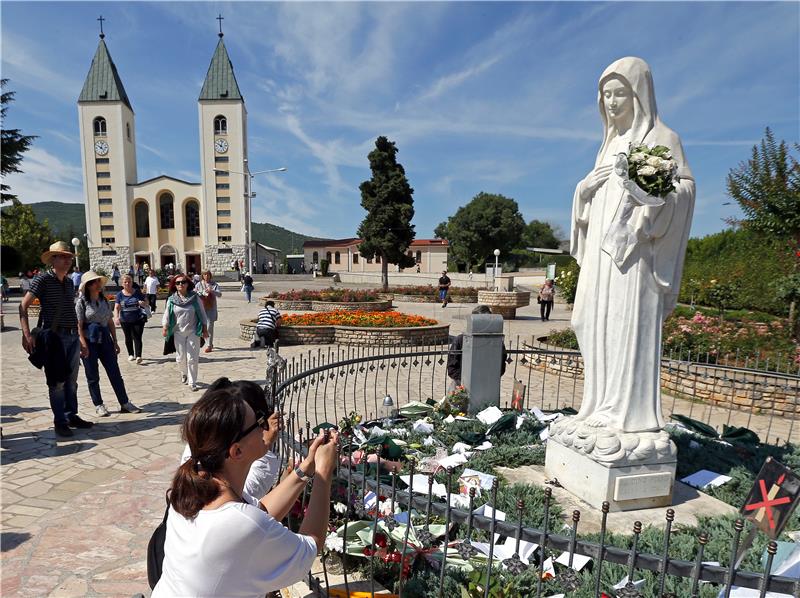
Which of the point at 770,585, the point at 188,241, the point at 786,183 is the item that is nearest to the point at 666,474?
the point at 770,585

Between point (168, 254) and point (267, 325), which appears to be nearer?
point (267, 325)

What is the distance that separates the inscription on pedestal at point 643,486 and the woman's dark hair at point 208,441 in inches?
109

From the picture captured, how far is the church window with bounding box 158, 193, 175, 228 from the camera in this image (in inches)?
1978

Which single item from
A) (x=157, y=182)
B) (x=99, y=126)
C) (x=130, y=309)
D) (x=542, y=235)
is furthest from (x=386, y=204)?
Answer: (x=542, y=235)

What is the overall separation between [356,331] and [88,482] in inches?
327

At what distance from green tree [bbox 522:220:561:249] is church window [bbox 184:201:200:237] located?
4995 cm

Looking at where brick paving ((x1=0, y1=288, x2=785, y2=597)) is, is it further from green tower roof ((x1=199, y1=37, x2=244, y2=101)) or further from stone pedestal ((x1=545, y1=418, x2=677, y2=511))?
green tower roof ((x1=199, y1=37, x2=244, y2=101))

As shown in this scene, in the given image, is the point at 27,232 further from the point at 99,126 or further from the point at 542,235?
the point at 542,235

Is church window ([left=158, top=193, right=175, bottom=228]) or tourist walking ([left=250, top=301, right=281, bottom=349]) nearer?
tourist walking ([left=250, top=301, right=281, bottom=349])

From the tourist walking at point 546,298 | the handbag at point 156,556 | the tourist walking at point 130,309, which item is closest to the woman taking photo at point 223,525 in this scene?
the handbag at point 156,556

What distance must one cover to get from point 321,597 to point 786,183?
543 inches

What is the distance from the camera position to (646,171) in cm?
283

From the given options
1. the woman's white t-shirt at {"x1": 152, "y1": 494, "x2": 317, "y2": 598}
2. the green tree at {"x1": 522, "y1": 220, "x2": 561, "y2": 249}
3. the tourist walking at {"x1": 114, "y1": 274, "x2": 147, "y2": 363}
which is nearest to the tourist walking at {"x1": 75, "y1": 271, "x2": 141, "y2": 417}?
the tourist walking at {"x1": 114, "y1": 274, "x2": 147, "y2": 363}

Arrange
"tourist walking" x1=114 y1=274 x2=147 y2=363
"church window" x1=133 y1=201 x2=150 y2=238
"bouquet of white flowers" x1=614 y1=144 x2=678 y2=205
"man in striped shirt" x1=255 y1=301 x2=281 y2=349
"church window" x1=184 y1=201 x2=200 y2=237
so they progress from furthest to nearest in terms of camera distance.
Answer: "church window" x1=133 y1=201 x2=150 y2=238 → "church window" x1=184 y1=201 x2=200 y2=237 → "man in striped shirt" x1=255 y1=301 x2=281 y2=349 → "tourist walking" x1=114 y1=274 x2=147 y2=363 → "bouquet of white flowers" x1=614 y1=144 x2=678 y2=205
